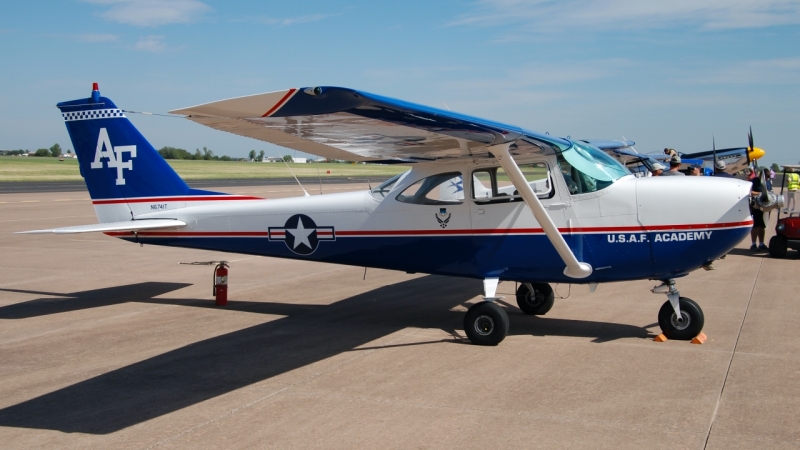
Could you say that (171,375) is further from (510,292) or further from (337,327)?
(510,292)

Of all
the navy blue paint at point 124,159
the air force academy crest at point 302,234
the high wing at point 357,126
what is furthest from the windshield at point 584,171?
the navy blue paint at point 124,159

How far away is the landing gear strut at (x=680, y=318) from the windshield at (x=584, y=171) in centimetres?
125

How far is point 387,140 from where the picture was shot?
686 centimetres

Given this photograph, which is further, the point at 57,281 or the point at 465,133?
the point at 57,281

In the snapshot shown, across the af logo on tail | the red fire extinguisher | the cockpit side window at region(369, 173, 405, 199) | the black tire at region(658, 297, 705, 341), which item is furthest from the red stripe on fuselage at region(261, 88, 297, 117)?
the af logo on tail

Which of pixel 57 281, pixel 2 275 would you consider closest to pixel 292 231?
pixel 57 281

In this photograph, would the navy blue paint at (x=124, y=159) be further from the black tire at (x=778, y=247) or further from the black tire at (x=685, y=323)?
the black tire at (x=778, y=247)

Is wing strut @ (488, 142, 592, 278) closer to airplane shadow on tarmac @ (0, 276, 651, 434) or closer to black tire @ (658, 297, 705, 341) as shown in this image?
airplane shadow on tarmac @ (0, 276, 651, 434)

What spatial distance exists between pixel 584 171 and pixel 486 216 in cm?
113

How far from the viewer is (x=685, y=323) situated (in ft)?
23.3

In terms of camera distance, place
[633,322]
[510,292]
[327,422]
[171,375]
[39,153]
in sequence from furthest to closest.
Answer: [39,153]
[510,292]
[633,322]
[171,375]
[327,422]

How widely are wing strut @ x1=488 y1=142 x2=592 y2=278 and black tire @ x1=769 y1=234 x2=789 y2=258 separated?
8.43 m

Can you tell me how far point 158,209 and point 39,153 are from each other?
125032 mm

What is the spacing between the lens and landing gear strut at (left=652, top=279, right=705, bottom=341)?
706cm
